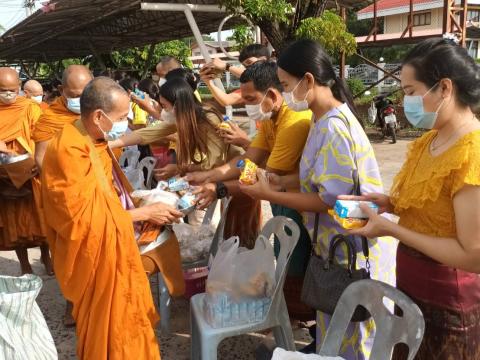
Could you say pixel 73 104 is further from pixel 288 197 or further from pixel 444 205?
pixel 444 205

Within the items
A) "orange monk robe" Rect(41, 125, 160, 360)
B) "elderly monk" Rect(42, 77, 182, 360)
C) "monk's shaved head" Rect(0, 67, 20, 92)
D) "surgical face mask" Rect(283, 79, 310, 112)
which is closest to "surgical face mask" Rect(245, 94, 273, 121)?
"surgical face mask" Rect(283, 79, 310, 112)

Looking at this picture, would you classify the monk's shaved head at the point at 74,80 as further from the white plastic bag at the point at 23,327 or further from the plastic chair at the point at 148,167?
the white plastic bag at the point at 23,327

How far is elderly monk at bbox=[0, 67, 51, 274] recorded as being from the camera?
12.1 feet

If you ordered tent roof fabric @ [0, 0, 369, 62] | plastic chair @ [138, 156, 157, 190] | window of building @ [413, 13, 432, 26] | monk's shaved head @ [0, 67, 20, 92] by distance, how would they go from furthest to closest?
window of building @ [413, 13, 432, 26] → tent roof fabric @ [0, 0, 369, 62] → plastic chair @ [138, 156, 157, 190] → monk's shaved head @ [0, 67, 20, 92]

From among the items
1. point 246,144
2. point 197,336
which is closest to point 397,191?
point 197,336

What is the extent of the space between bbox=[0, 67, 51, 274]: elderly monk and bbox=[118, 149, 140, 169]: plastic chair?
1035mm

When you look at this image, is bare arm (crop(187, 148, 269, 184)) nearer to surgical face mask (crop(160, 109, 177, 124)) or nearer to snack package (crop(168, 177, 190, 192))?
snack package (crop(168, 177, 190, 192))

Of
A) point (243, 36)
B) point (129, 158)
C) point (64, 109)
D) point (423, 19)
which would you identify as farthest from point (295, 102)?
point (423, 19)

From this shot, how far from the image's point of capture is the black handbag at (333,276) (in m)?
1.73

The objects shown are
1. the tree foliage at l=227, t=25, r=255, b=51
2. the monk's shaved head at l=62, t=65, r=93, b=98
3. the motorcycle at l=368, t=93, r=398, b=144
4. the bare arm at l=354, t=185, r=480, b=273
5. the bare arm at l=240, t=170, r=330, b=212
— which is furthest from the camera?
the motorcycle at l=368, t=93, r=398, b=144

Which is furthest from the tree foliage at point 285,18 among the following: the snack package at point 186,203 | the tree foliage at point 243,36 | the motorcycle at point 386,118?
the snack package at point 186,203

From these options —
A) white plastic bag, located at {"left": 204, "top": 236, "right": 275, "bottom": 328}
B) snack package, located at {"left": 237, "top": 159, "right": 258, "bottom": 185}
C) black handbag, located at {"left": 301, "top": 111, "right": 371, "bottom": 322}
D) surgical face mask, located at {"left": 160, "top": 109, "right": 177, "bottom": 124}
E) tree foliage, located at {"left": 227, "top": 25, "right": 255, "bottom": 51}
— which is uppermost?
tree foliage, located at {"left": 227, "top": 25, "right": 255, "bottom": 51}

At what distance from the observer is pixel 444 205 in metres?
1.37

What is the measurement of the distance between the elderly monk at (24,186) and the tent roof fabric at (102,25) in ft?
12.3
